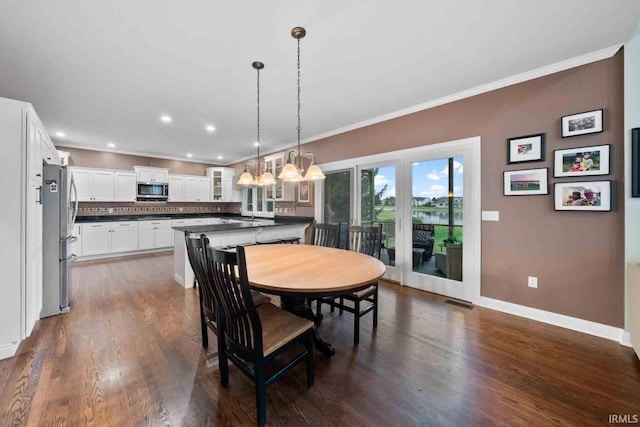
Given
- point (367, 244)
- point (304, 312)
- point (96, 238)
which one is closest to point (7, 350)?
point (304, 312)

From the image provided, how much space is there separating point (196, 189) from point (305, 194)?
3694mm

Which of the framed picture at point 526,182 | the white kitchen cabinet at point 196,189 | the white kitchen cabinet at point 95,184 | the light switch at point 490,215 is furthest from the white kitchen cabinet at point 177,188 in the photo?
the framed picture at point 526,182

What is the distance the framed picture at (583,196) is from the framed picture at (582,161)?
0.10 meters

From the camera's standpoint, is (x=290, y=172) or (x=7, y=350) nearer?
(x=7, y=350)

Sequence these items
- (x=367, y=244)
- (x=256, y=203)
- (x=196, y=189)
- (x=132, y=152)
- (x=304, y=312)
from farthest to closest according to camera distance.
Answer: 1. (x=196, y=189)
2. (x=256, y=203)
3. (x=132, y=152)
4. (x=367, y=244)
5. (x=304, y=312)

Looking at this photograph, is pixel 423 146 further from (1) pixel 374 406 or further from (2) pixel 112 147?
(2) pixel 112 147

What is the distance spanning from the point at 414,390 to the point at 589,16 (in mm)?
2928

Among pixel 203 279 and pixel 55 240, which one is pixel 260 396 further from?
pixel 55 240

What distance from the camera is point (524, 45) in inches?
84.0

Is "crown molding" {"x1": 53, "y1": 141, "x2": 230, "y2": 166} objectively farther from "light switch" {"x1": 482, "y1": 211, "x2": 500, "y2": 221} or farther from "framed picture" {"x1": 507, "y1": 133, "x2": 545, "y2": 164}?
"framed picture" {"x1": 507, "y1": 133, "x2": 545, "y2": 164}

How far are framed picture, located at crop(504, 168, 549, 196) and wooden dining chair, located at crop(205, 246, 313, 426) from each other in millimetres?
2581

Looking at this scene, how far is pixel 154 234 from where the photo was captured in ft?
19.6

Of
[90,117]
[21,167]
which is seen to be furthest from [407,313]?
[90,117]

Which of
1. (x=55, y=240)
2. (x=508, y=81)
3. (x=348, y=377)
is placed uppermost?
(x=508, y=81)
